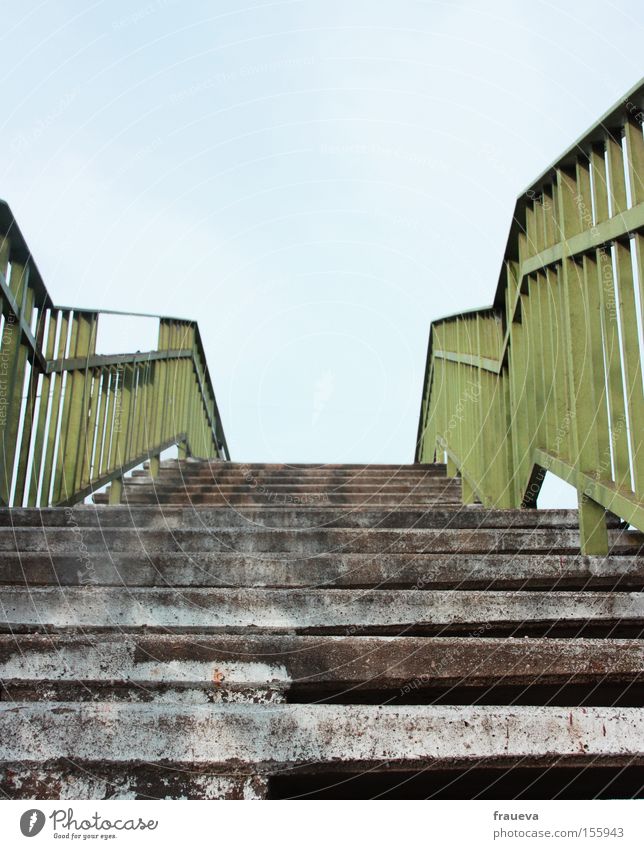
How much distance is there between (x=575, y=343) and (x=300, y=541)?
3.56 feet

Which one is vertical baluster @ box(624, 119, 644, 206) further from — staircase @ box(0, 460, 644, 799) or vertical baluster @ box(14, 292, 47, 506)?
vertical baluster @ box(14, 292, 47, 506)

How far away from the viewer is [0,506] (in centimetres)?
325

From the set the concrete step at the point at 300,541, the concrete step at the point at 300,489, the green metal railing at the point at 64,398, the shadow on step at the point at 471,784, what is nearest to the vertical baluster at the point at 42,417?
the green metal railing at the point at 64,398

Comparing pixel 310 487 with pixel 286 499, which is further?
pixel 310 487

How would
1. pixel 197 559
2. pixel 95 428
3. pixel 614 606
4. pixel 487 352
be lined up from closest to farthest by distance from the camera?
pixel 614 606 < pixel 197 559 < pixel 95 428 < pixel 487 352

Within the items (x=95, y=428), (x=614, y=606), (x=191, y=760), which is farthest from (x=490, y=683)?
(x=95, y=428)

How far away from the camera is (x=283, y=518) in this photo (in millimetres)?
3393

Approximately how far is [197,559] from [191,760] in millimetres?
995

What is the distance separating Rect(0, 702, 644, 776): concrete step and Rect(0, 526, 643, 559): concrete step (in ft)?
3.76

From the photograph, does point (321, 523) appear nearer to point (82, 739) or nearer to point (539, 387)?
point (539, 387)

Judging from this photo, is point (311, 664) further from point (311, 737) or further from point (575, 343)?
point (575, 343)

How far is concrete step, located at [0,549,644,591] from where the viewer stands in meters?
2.36

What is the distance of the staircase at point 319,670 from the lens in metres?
1.46

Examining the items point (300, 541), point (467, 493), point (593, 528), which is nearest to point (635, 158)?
point (593, 528)
